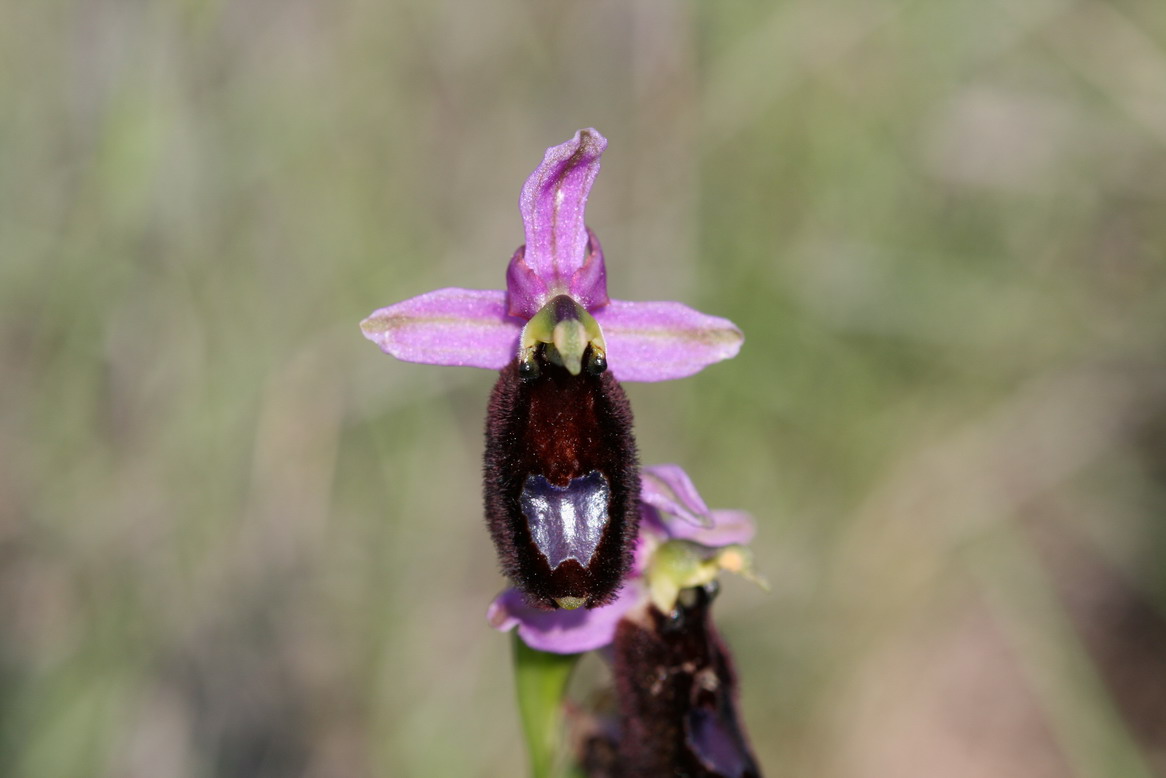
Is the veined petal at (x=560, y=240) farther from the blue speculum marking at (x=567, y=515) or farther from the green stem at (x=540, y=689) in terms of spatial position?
the green stem at (x=540, y=689)

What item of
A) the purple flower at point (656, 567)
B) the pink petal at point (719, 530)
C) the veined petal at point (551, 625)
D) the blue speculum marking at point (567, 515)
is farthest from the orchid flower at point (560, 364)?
the pink petal at point (719, 530)

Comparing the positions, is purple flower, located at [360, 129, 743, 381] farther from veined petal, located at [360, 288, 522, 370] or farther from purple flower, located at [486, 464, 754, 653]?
purple flower, located at [486, 464, 754, 653]

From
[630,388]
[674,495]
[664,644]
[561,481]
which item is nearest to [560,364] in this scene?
[561,481]

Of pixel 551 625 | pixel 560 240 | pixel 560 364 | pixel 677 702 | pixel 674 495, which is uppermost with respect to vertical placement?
pixel 560 240

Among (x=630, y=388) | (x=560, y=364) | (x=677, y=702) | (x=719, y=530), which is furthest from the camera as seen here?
(x=630, y=388)

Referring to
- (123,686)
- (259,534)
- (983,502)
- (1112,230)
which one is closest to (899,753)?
(983,502)

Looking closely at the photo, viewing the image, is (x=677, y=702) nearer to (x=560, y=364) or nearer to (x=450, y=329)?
(x=560, y=364)

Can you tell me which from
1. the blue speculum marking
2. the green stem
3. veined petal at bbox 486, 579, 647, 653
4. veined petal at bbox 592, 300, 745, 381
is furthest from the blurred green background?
the blue speculum marking
